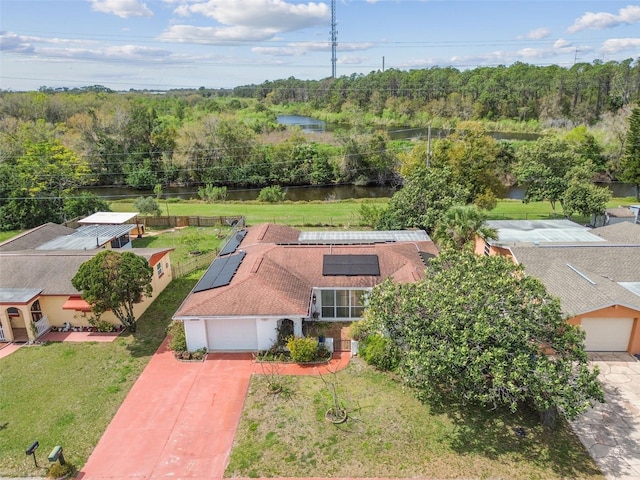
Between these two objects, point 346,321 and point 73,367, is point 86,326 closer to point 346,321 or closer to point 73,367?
point 73,367

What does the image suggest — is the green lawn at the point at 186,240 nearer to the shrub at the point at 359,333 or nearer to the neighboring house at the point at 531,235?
the shrub at the point at 359,333

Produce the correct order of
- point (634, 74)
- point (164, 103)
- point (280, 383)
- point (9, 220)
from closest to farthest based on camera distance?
point (280, 383)
point (9, 220)
point (634, 74)
point (164, 103)

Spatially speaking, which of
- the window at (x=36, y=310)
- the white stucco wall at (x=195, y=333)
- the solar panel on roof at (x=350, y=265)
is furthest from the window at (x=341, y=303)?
the window at (x=36, y=310)

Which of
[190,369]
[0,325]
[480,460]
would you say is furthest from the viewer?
[0,325]

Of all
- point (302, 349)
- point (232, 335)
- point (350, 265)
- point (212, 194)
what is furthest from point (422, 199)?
point (212, 194)

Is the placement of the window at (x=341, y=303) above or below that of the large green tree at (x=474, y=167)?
below

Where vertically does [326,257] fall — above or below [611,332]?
above

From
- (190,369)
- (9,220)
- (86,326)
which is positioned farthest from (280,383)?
(9,220)
